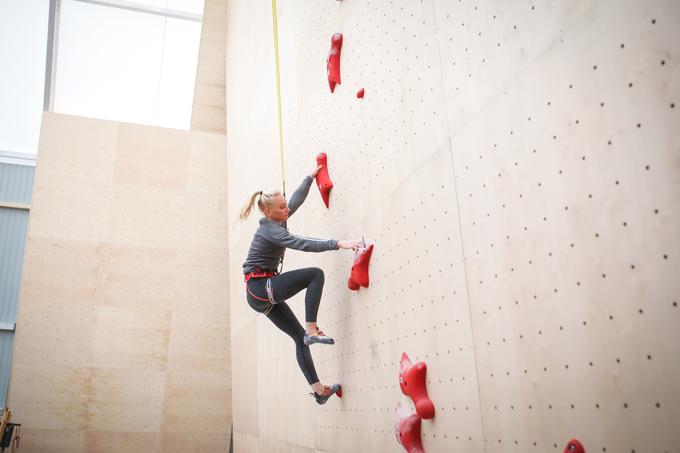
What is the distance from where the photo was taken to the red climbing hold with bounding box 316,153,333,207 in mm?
3100

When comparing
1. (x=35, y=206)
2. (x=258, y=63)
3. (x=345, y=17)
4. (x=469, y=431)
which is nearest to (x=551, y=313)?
(x=469, y=431)

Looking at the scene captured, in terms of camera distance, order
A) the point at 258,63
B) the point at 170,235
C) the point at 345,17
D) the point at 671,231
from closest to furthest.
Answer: the point at 671,231 → the point at 345,17 → the point at 258,63 → the point at 170,235

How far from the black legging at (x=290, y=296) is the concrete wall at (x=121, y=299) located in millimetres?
4533

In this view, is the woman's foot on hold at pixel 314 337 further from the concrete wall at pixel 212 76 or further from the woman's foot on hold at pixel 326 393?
the concrete wall at pixel 212 76

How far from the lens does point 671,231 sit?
1111 millimetres

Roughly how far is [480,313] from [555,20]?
88 centimetres

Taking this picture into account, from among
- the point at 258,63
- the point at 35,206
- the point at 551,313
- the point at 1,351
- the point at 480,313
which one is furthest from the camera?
the point at 1,351

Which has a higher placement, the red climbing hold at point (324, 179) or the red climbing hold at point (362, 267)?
the red climbing hold at point (324, 179)

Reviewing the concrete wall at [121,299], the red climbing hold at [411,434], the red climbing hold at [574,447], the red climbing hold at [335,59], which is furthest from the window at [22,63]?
the red climbing hold at [574,447]

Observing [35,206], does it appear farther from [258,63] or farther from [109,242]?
[258,63]

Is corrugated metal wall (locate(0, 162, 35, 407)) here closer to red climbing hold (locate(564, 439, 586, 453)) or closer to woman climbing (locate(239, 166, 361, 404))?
woman climbing (locate(239, 166, 361, 404))

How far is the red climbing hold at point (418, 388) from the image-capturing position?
1.95m

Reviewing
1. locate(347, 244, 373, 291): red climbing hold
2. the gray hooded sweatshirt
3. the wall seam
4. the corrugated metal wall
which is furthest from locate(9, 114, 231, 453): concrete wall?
the wall seam

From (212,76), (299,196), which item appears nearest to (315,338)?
(299,196)
